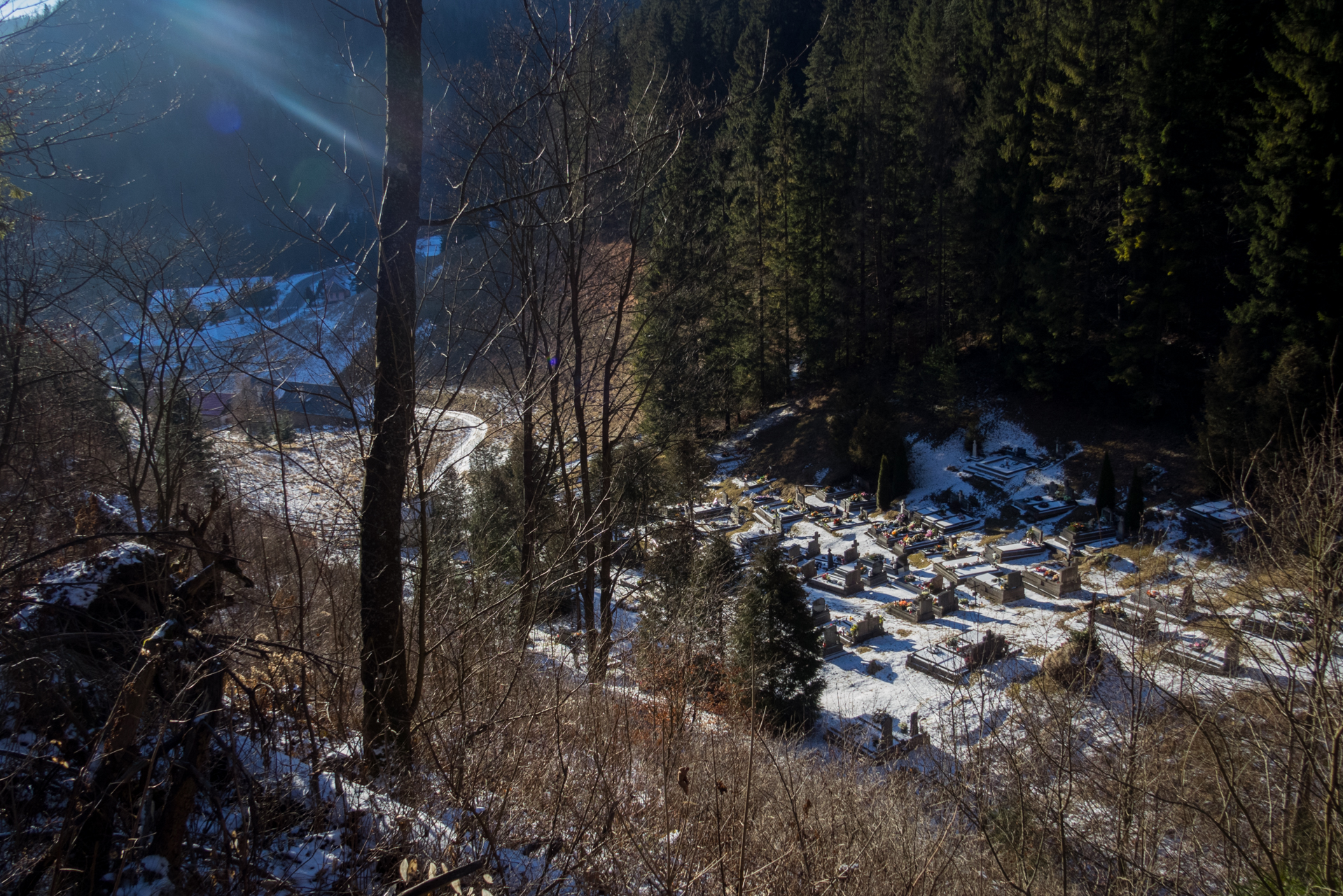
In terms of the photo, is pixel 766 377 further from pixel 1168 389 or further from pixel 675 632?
pixel 675 632

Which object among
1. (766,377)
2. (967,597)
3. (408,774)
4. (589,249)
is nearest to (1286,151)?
(967,597)

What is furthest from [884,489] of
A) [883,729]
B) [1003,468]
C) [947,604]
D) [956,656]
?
[883,729]

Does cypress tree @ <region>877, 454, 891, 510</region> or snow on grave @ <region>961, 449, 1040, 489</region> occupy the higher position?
snow on grave @ <region>961, 449, 1040, 489</region>

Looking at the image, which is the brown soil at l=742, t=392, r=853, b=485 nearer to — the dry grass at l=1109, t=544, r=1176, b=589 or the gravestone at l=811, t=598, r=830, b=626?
the dry grass at l=1109, t=544, r=1176, b=589

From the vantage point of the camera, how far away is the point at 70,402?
19.1ft

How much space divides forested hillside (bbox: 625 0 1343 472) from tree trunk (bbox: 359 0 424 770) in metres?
5.50

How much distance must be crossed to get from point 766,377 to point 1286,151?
1676 centimetres

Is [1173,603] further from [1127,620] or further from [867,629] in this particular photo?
[867,629]

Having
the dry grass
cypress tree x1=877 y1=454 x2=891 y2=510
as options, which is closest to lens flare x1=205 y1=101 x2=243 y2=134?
cypress tree x1=877 y1=454 x2=891 y2=510

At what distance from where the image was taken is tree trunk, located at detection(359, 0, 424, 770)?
10.5 feet

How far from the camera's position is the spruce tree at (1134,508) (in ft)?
54.8

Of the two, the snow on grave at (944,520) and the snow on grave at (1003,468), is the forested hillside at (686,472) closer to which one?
the snow on grave at (1003,468)

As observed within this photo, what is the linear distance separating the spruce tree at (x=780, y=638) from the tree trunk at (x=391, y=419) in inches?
280

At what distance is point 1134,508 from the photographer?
659 inches
